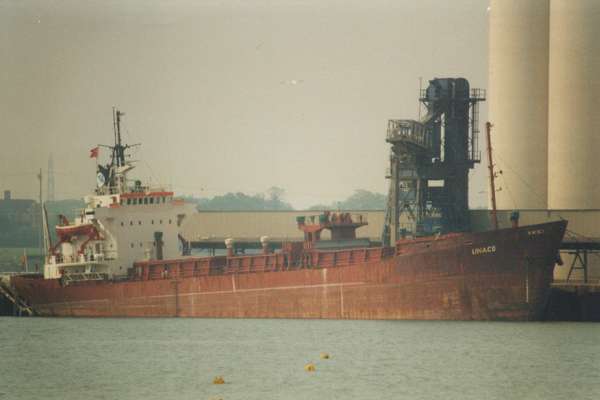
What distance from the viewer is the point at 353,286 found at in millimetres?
53406

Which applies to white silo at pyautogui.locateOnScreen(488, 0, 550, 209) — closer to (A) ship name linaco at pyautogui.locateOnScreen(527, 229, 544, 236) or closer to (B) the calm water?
(B) the calm water

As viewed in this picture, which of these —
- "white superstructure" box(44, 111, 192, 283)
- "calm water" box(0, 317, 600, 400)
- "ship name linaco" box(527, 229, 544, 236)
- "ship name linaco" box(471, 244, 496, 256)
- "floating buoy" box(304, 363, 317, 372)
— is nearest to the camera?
"calm water" box(0, 317, 600, 400)

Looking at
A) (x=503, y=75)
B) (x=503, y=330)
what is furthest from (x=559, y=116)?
(x=503, y=330)

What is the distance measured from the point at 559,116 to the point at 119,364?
1248 inches

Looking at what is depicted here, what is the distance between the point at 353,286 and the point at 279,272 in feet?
11.5

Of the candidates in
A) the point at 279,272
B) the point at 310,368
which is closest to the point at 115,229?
the point at 279,272

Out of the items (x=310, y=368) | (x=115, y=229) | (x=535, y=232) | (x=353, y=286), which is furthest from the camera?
(x=115, y=229)

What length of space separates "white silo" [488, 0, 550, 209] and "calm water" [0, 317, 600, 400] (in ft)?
57.0

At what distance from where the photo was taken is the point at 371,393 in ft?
121

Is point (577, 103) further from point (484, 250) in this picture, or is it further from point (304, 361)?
point (304, 361)

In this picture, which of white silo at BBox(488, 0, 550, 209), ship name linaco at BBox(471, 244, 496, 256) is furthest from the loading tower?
ship name linaco at BBox(471, 244, 496, 256)

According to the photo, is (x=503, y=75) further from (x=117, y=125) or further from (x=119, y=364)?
(x=119, y=364)

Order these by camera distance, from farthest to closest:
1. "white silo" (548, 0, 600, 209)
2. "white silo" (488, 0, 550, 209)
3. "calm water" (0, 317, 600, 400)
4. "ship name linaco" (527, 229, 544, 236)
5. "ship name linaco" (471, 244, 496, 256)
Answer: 1. "white silo" (488, 0, 550, 209)
2. "white silo" (548, 0, 600, 209)
3. "ship name linaco" (471, 244, 496, 256)
4. "ship name linaco" (527, 229, 544, 236)
5. "calm water" (0, 317, 600, 400)

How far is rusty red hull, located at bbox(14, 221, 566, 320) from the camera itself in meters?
50.4
